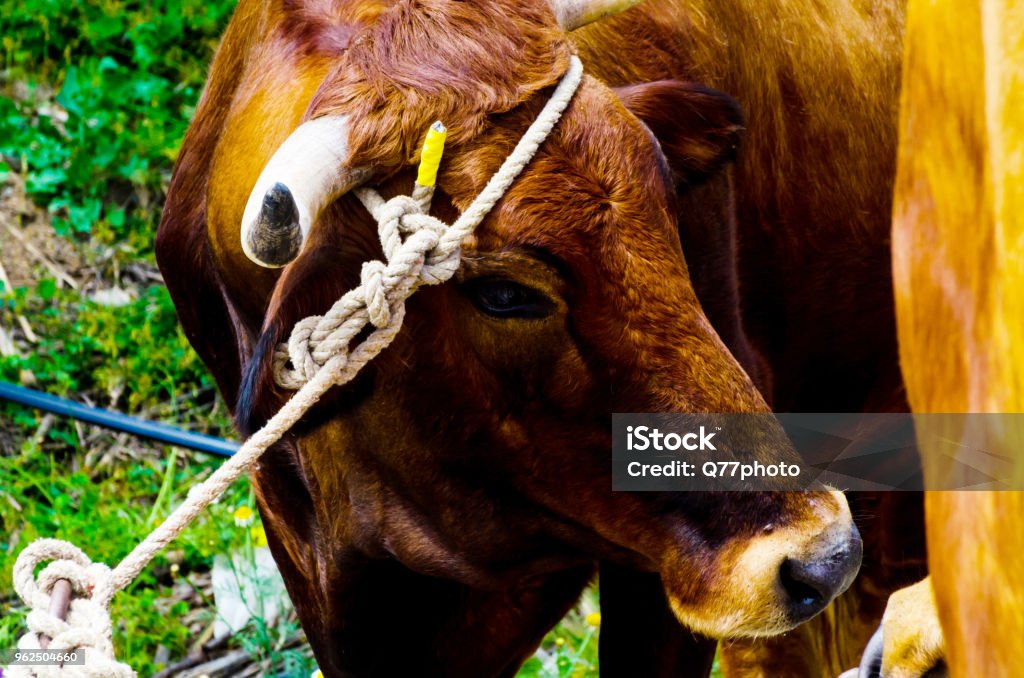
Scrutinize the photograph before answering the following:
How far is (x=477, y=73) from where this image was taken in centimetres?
254

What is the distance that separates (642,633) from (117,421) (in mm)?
2625

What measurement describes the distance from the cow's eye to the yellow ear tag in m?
0.21

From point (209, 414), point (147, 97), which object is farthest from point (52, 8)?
point (209, 414)

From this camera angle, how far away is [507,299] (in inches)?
97.7

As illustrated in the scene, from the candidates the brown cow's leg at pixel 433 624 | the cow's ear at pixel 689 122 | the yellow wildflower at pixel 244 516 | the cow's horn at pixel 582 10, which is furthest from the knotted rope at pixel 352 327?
the yellow wildflower at pixel 244 516

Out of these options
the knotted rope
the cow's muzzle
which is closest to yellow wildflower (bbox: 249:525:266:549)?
the knotted rope

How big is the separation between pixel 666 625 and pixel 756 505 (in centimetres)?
89

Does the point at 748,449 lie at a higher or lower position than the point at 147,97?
lower

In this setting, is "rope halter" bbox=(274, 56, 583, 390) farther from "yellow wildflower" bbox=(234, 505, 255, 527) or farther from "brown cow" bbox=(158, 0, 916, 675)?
"yellow wildflower" bbox=(234, 505, 255, 527)

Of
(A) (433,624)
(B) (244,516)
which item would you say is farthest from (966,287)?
(B) (244,516)

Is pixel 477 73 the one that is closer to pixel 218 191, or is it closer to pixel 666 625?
pixel 218 191

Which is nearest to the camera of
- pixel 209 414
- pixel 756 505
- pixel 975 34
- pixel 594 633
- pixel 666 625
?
pixel 975 34

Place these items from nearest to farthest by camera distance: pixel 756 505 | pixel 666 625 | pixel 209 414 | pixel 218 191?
1. pixel 756 505
2. pixel 218 191
3. pixel 666 625
4. pixel 209 414

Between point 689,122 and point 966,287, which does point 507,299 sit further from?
point 966,287
